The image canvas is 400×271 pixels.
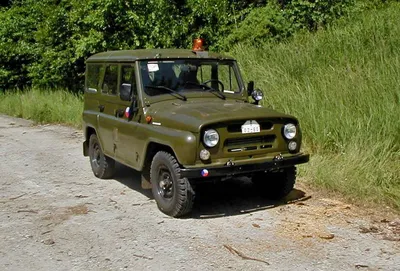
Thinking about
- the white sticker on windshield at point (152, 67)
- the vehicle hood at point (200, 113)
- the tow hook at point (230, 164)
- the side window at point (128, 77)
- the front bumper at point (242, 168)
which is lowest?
the front bumper at point (242, 168)

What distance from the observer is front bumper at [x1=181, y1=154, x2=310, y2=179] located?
5480 mm

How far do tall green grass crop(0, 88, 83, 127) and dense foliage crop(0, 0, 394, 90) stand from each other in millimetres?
760

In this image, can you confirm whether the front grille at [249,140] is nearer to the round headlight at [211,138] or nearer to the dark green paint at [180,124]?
the dark green paint at [180,124]

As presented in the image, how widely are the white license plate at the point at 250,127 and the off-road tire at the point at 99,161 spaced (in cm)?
278

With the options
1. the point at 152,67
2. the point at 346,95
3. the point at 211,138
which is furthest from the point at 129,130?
the point at 346,95

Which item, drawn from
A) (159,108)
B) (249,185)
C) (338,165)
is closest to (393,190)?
(338,165)

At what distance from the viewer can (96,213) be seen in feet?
20.8

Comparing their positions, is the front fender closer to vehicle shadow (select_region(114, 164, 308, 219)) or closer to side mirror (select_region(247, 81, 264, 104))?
vehicle shadow (select_region(114, 164, 308, 219))

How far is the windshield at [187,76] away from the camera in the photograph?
21.7ft

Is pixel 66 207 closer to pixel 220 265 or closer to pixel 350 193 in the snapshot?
pixel 220 265

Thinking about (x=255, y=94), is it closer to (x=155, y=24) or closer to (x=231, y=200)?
(x=231, y=200)

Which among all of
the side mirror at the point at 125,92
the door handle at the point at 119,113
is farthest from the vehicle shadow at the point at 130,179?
the side mirror at the point at 125,92

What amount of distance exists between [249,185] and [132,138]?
1.89 metres

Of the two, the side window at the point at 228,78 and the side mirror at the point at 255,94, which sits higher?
the side window at the point at 228,78
